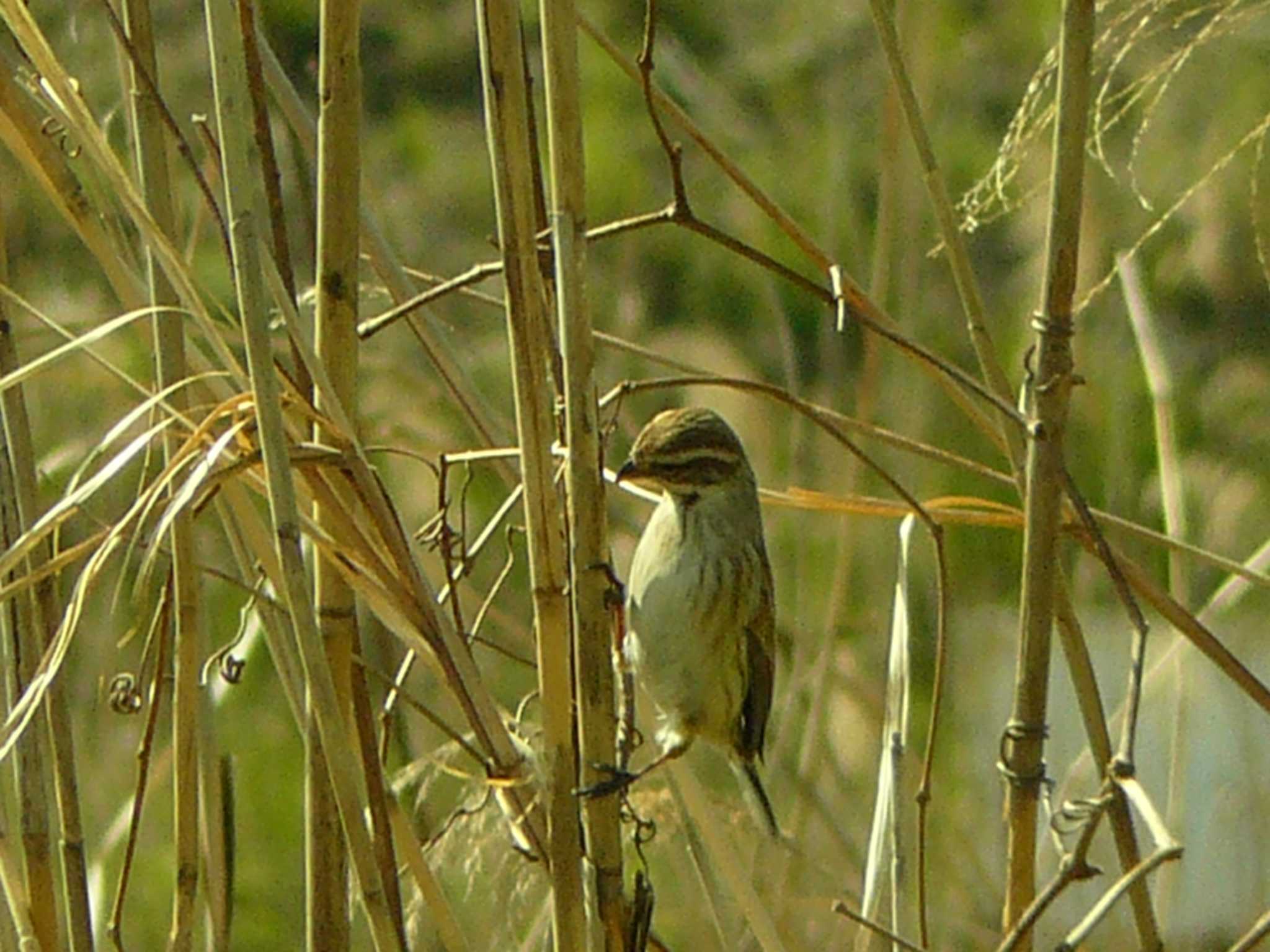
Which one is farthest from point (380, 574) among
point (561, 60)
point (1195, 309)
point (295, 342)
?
point (1195, 309)

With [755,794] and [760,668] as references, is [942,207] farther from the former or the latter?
[755,794]

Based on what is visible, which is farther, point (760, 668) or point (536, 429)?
point (760, 668)

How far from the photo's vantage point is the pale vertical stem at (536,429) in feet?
5.74

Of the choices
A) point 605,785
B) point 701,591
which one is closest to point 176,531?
point 605,785

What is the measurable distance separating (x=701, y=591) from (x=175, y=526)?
0.99 m

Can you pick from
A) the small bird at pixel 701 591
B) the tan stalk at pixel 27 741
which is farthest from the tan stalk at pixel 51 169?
the small bird at pixel 701 591

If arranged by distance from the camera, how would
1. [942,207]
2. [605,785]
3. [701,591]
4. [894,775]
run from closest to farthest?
[605,785], [942,207], [894,775], [701,591]

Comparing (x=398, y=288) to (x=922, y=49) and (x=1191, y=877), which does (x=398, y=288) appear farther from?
(x=1191, y=877)

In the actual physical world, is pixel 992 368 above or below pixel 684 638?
above

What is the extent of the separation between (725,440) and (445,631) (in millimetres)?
830

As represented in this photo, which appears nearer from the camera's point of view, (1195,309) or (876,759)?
(876,759)

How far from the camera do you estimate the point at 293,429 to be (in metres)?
1.97

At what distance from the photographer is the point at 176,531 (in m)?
1.86

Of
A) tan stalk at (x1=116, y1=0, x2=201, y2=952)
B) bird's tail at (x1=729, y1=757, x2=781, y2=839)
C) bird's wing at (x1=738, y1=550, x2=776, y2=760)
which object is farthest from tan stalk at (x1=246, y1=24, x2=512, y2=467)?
bird's tail at (x1=729, y1=757, x2=781, y2=839)
